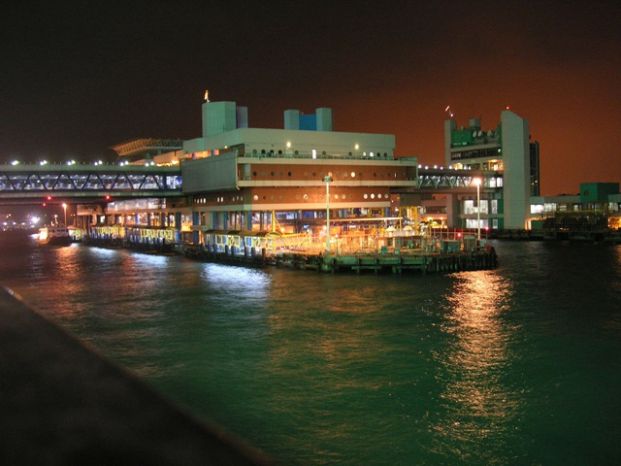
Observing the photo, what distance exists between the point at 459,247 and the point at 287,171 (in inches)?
888

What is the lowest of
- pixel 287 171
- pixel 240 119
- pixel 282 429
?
pixel 282 429

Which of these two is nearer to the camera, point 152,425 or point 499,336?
point 152,425

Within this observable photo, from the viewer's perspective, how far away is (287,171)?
Answer: 2516 inches

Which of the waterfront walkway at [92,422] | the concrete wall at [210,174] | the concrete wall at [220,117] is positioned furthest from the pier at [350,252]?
the waterfront walkway at [92,422]

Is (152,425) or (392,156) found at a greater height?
(392,156)

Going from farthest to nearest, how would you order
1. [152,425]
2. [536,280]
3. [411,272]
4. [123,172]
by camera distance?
[123,172]
[411,272]
[536,280]
[152,425]

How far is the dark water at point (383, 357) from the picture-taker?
14.1 metres

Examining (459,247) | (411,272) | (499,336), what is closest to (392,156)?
(459,247)

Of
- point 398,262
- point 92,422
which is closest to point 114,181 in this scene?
point 398,262

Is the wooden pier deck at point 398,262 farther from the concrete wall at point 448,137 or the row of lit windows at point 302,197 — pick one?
the concrete wall at point 448,137

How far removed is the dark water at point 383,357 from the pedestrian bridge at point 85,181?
90.3ft

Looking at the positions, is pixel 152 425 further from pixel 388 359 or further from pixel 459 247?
pixel 459 247

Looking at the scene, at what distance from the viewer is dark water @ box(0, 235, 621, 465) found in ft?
46.1

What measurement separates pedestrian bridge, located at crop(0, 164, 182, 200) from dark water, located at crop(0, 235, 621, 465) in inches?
1083
